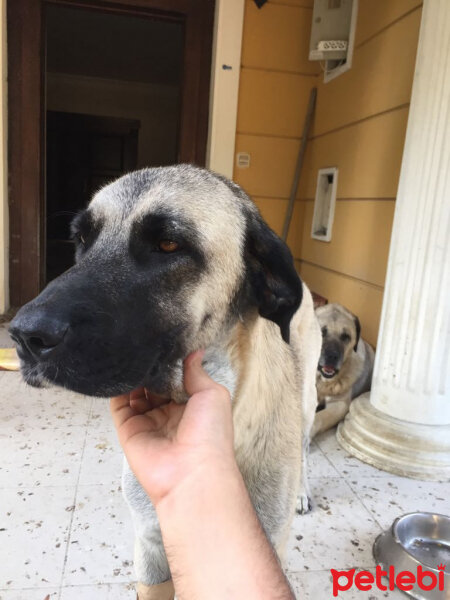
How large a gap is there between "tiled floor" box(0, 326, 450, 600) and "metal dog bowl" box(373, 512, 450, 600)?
0.08 meters

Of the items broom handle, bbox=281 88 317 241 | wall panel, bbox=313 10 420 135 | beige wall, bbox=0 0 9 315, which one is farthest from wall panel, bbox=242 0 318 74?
beige wall, bbox=0 0 9 315

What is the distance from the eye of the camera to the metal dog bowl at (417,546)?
166 centimetres

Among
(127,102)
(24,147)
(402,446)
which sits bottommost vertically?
(402,446)

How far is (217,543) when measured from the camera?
0.87 meters

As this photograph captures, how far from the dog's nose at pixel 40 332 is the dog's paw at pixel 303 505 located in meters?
1.61

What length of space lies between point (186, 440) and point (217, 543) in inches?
7.8

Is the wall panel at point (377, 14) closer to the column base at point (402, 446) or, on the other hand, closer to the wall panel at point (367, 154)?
the wall panel at point (367, 154)

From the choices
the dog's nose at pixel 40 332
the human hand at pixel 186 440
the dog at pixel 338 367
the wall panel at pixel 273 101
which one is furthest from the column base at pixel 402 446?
the wall panel at pixel 273 101

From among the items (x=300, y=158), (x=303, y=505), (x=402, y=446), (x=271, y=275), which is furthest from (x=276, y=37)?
(x=303, y=505)

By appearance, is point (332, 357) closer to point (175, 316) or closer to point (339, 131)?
point (175, 316)

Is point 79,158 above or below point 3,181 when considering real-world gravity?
above

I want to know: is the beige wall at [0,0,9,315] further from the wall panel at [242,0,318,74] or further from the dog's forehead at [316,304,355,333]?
the dog's forehead at [316,304,355,333]

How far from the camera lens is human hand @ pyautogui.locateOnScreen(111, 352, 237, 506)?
94cm

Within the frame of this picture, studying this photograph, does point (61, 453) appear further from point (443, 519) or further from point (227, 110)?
point (227, 110)
